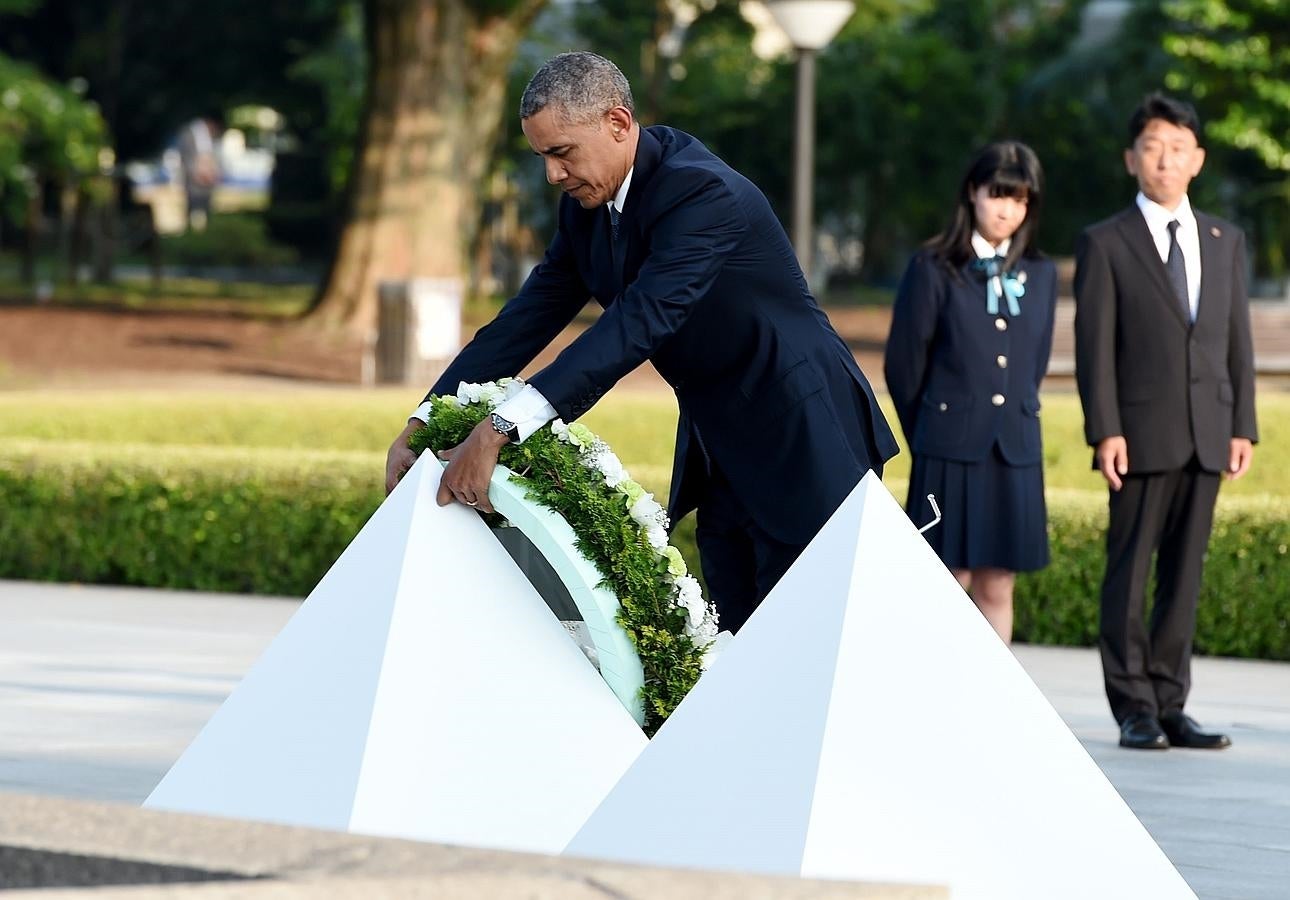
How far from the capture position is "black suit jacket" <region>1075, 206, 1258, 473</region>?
6.52 m

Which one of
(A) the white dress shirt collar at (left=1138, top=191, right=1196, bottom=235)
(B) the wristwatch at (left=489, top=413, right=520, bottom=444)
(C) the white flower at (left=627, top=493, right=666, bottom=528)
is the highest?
(A) the white dress shirt collar at (left=1138, top=191, right=1196, bottom=235)

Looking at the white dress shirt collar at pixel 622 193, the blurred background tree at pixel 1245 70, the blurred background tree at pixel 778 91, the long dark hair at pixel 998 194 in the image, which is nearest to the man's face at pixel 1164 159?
the long dark hair at pixel 998 194

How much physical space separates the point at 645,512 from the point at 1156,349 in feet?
8.88

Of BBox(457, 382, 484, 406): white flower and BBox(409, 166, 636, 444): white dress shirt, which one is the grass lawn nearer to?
BBox(457, 382, 484, 406): white flower

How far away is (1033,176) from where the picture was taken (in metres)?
6.63

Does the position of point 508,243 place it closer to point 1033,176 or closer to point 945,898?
point 1033,176

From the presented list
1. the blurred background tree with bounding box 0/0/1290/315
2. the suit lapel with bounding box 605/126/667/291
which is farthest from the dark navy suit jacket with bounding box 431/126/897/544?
the blurred background tree with bounding box 0/0/1290/315

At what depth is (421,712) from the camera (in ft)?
14.0

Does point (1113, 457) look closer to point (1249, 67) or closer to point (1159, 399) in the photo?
point (1159, 399)

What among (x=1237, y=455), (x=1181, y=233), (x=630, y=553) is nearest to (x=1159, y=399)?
(x=1237, y=455)

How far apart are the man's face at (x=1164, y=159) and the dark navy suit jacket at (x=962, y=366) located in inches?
16.9

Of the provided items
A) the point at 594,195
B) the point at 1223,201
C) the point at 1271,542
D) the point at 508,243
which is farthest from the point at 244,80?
the point at 594,195

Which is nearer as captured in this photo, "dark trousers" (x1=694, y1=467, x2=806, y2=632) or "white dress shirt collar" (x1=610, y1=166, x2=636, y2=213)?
"white dress shirt collar" (x1=610, y1=166, x2=636, y2=213)

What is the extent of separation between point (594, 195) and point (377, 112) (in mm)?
16921
